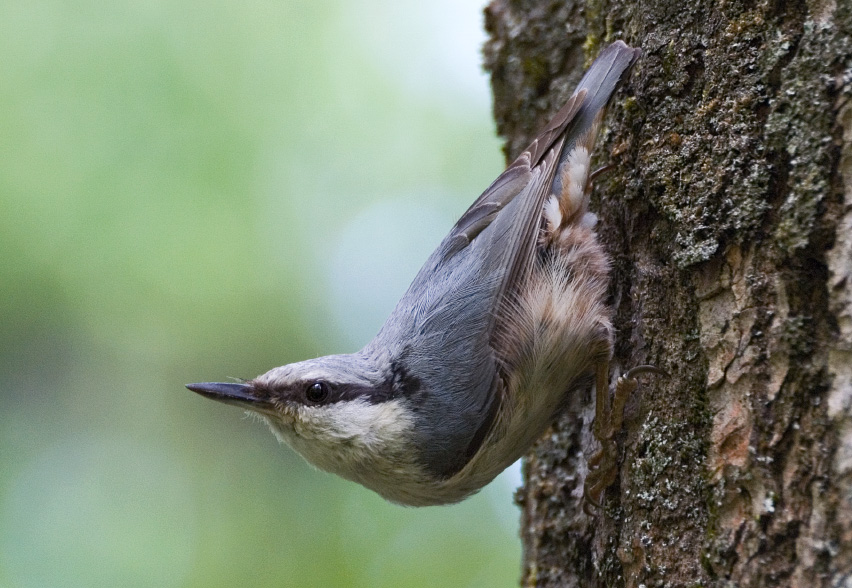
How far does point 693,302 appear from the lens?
190cm

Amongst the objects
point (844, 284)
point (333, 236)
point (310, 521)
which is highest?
point (333, 236)

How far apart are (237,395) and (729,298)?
4.94 feet

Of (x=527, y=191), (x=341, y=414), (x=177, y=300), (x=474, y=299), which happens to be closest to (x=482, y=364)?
(x=474, y=299)

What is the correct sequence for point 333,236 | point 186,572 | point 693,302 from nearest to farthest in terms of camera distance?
point 693,302 < point 186,572 < point 333,236

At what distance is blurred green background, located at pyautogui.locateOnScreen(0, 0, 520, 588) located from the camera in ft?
14.9

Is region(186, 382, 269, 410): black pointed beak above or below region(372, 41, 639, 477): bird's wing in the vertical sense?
below

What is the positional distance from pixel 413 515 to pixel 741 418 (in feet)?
12.4

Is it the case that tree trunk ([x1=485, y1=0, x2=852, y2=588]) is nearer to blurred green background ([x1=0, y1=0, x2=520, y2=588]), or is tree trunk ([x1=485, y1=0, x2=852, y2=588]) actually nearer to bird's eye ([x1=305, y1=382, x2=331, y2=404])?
bird's eye ([x1=305, y1=382, x2=331, y2=404])

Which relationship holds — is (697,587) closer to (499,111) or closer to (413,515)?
(499,111)

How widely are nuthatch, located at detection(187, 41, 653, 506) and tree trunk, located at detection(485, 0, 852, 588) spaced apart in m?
0.10

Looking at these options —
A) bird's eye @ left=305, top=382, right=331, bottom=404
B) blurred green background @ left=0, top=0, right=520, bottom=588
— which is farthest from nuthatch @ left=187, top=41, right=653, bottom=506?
blurred green background @ left=0, top=0, right=520, bottom=588

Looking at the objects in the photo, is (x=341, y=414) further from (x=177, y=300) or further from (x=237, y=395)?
(x=177, y=300)

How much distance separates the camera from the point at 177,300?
197 inches

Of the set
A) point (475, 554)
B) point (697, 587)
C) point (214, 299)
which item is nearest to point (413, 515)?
point (475, 554)
